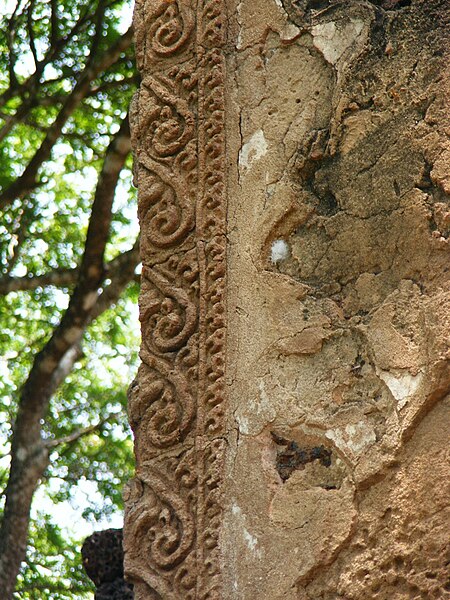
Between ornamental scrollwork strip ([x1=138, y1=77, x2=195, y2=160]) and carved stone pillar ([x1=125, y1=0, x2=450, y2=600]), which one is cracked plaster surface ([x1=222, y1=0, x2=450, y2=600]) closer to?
carved stone pillar ([x1=125, y1=0, x2=450, y2=600])

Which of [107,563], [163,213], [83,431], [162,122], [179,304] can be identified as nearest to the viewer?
[179,304]

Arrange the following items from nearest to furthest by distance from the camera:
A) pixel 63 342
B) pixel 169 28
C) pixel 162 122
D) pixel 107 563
→ pixel 162 122 < pixel 169 28 < pixel 107 563 < pixel 63 342

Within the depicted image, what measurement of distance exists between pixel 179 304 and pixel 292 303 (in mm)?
329

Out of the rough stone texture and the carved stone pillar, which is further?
the rough stone texture

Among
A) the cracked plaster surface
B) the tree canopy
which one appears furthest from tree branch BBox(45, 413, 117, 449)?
the cracked plaster surface

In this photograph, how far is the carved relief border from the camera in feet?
10.4

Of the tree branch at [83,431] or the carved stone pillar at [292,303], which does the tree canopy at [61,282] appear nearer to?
the tree branch at [83,431]

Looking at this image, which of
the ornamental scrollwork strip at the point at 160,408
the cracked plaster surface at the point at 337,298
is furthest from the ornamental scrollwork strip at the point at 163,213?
the ornamental scrollwork strip at the point at 160,408

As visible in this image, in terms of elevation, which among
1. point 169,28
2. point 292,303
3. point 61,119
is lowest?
point 292,303

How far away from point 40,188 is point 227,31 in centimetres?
688

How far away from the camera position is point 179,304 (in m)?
3.41

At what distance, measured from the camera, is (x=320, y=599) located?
9.66 feet

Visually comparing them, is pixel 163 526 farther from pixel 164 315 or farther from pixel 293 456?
pixel 164 315

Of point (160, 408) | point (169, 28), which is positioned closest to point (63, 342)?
point (169, 28)
